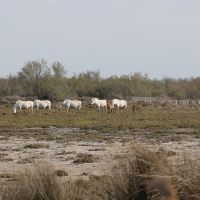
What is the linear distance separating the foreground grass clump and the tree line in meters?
47.1

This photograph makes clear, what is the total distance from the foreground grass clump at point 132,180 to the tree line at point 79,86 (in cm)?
4705

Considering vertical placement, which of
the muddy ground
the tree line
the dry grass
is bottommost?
the muddy ground

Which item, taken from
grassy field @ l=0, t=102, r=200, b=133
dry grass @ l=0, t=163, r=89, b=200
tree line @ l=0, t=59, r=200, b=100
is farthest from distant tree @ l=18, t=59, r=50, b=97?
dry grass @ l=0, t=163, r=89, b=200

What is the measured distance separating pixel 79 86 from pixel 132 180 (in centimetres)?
6907

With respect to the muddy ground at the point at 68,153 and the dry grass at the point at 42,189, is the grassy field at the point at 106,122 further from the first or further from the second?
the dry grass at the point at 42,189

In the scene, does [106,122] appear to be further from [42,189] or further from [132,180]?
[132,180]

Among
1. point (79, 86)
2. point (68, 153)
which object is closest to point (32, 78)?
point (79, 86)

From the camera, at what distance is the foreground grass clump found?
4.10 m

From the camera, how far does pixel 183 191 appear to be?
4.10 m

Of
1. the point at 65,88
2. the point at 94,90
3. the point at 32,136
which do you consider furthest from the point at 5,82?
the point at 32,136

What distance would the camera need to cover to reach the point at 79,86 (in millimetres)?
73438

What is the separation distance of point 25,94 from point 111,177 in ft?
167

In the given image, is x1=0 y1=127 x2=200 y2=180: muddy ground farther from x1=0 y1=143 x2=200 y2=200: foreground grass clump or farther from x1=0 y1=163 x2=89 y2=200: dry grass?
x1=0 y1=143 x2=200 y2=200: foreground grass clump

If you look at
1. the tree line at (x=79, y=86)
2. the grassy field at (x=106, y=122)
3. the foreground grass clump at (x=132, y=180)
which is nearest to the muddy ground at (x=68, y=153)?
the foreground grass clump at (x=132, y=180)
